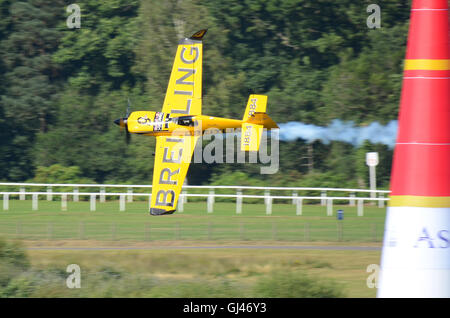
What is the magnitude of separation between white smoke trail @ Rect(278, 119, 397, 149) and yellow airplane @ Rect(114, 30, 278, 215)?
17.9 feet

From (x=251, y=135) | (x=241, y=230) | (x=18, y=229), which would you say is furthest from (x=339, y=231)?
(x=18, y=229)

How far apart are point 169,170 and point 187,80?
3.97 metres

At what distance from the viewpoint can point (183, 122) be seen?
25.3 metres

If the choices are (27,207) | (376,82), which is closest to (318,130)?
(376,82)

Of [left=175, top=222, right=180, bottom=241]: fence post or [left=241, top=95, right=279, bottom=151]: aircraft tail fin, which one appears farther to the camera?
[left=241, top=95, right=279, bottom=151]: aircraft tail fin

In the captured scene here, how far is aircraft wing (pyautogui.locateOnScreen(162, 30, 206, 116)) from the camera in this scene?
85.8 feet

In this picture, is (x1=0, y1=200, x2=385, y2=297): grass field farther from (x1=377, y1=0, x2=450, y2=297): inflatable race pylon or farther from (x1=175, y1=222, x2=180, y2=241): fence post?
(x1=377, y1=0, x2=450, y2=297): inflatable race pylon

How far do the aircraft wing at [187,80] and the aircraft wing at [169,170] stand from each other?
1.29m

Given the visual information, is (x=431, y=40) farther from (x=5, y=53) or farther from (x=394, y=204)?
(x=5, y=53)

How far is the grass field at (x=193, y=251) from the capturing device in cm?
1458

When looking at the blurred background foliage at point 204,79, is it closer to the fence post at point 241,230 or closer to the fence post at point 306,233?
the fence post at point 306,233

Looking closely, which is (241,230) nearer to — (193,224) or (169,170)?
(193,224)

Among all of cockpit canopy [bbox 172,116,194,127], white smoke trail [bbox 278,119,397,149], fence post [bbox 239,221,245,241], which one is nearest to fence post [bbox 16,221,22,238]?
cockpit canopy [bbox 172,116,194,127]
